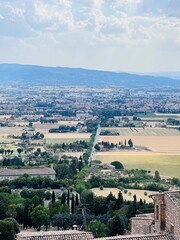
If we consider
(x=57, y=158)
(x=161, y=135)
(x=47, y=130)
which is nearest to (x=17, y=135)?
(x=47, y=130)

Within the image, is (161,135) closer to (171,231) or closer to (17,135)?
(17,135)

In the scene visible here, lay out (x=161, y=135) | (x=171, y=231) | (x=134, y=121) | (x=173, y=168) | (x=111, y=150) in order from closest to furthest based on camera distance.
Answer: (x=171, y=231)
(x=173, y=168)
(x=111, y=150)
(x=161, y=135)
(x=134, y=121)

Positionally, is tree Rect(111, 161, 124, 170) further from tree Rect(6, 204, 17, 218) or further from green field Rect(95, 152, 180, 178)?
tree Rect(6, 204, 17, 218)

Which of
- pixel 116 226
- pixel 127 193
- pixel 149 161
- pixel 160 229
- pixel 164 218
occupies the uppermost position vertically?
pixel 164 218

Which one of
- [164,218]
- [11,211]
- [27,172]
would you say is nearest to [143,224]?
[164,218]

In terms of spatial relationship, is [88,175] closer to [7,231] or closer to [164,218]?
[7,231]

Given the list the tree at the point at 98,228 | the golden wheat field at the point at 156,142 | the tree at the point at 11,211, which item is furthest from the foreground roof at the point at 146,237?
the golden wheat field at the point at 156,142

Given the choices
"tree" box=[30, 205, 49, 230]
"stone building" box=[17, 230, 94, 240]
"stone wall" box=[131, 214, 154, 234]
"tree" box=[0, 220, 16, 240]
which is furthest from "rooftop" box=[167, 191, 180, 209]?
"tree" box=[30, 205, 49, 230]
